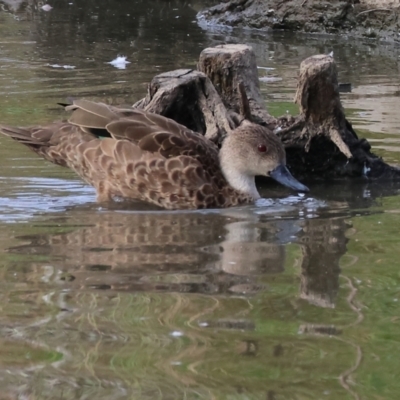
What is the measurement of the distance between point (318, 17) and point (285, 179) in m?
10.6

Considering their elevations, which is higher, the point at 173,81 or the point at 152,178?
the point at 173,81

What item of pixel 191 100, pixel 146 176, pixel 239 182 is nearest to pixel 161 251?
pixel 146 176

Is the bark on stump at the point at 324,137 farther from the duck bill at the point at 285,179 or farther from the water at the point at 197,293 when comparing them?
the duck bill at the point at 285,179

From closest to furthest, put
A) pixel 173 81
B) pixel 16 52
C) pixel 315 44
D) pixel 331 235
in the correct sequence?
pixel 331 235 → pixel 173 81 → pixel 16 52 → pixel 315 44

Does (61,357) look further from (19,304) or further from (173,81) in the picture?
(173,81)

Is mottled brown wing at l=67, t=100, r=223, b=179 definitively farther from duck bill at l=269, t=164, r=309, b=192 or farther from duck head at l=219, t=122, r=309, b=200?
duck bill at l=269, t=164, r=309, b=192

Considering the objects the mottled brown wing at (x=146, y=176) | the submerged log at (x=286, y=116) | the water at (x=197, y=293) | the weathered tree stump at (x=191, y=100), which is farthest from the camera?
the weathered tree stump at (x=191, y=100)

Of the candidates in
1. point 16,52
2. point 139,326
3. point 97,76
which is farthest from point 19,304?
point 16,52

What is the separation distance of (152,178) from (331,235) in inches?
61.1

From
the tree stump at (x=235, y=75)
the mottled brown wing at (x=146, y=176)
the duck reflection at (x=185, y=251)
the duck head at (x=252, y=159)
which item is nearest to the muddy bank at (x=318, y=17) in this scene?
the tree stump at (x=235, y=75)

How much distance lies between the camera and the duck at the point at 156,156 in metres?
6.59

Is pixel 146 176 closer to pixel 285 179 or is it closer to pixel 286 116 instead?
pixel 285 179

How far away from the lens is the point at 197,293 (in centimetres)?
437

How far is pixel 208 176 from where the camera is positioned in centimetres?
671
